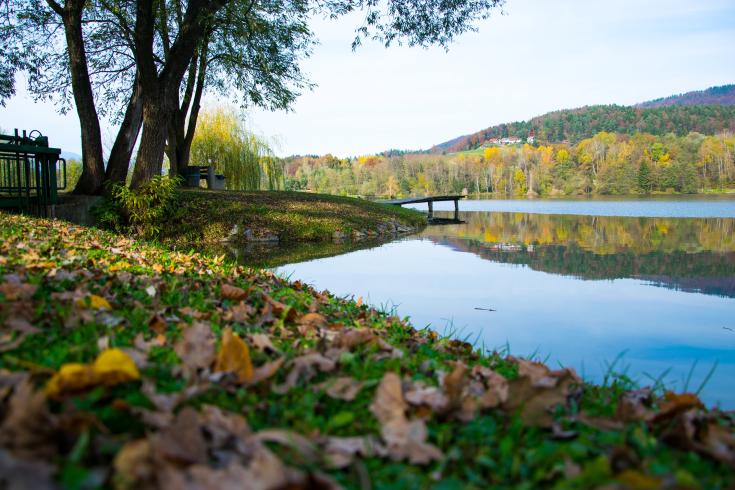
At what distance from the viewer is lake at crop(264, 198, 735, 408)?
3.39 m

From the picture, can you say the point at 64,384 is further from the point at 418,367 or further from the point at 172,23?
the point at 172,23

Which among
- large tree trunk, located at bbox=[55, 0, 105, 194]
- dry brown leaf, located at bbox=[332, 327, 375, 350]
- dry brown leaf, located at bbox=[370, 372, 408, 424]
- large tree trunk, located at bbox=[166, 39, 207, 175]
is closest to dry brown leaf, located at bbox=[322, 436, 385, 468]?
dry brown leaf, located at bbox=[370, 372, 408, 424]

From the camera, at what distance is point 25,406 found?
1093 mm

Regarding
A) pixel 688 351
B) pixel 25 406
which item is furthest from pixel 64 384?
pixel 688 351

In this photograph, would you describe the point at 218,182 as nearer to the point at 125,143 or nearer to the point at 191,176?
the point at 191,176

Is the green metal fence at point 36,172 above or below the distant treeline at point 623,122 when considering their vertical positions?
below

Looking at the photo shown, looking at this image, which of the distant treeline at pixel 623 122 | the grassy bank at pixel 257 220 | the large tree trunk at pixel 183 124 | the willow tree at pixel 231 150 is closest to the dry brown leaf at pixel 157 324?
the grassy bank at pixel 257 220

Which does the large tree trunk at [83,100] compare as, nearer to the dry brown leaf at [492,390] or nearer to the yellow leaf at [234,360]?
the yellow leaf at [234,360]

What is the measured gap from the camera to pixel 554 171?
220 ft

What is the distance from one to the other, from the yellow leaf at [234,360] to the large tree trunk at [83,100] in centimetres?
1087

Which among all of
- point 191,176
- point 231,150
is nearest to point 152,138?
point 191,176

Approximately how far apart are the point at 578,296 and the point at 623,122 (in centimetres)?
9781

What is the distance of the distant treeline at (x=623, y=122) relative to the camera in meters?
78.2

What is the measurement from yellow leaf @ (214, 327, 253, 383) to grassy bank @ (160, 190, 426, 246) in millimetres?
9114
